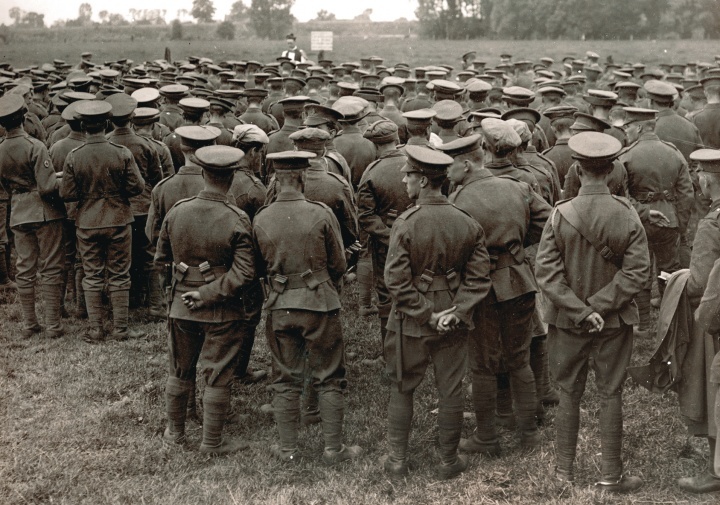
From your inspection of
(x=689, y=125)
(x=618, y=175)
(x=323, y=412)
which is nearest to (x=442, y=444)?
(x=323, y=412)

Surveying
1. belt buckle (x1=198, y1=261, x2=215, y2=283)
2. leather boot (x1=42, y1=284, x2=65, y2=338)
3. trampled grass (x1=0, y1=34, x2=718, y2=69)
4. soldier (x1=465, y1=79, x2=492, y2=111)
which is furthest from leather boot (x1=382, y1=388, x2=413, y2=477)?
trampled grass (x1=0, y1=34, x2=718, y2=69)

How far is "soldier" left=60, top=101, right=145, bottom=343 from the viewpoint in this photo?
763 centimetres

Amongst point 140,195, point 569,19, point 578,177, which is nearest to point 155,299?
point 140,195

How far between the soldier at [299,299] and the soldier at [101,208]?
3.01 m

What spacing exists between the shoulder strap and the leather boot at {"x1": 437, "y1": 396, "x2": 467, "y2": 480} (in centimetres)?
141

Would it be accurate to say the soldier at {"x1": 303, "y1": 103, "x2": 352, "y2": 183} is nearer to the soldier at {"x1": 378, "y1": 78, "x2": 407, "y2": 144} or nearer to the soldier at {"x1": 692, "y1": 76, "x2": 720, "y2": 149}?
the soldier at {"x1": 378, "y1": 78, "x2": 407, "y2": 144}

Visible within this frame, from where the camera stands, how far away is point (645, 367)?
194 inches

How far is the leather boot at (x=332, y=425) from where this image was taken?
5.46 meters

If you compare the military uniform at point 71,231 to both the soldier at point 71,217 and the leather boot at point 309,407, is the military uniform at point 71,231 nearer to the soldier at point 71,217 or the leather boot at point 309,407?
the soldier at point 71,217

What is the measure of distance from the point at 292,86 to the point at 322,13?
8350cm

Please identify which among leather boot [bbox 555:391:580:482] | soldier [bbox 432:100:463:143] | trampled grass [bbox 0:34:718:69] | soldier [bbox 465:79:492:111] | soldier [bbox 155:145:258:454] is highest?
trampled grass [bbox 0:34:718:69]

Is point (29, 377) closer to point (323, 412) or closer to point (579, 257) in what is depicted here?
point (323, 412)

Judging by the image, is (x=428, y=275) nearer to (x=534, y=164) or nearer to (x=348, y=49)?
(x=534, y=164)

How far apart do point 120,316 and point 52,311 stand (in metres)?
0.79
